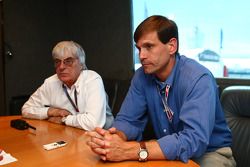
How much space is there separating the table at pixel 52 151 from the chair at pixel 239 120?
634 mm

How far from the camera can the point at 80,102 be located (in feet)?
7.04

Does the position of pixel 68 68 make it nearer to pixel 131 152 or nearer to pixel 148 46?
pixel 148 46

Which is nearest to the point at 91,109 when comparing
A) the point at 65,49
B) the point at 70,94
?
the point at 70,94

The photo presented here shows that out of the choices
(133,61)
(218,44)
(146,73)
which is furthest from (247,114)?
(133,61)

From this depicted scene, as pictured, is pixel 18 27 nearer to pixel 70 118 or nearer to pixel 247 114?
pixel 70 118

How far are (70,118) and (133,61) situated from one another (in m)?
1.78

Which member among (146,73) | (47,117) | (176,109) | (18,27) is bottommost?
(47,117)

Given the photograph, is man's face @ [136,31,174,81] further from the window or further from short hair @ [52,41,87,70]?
the window

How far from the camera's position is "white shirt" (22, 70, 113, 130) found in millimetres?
1948

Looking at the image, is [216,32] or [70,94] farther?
[216,32]

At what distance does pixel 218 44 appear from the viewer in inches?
115

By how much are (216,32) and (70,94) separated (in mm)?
1596

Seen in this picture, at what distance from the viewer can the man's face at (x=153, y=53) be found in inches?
61.3

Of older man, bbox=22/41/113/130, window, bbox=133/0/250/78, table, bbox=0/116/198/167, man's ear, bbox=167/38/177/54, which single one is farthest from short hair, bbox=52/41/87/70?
window, bbox=133/0/250/78
